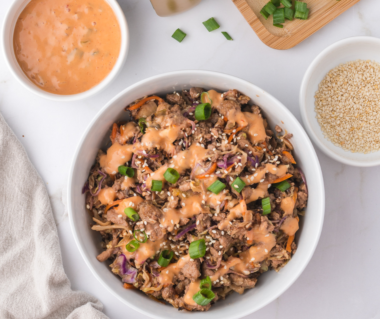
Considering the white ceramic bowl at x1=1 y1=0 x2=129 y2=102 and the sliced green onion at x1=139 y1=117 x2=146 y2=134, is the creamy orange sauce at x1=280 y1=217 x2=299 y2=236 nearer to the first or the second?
the sliced green onion at x1=139 y1=117 x2=146 y2=134

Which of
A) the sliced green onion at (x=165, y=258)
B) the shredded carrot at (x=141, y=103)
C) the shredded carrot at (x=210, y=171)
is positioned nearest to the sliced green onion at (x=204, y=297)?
the sliced green onion at (x=165, y=258)

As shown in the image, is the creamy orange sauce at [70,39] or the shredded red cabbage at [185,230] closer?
the shredded red cabbage at [185,230]

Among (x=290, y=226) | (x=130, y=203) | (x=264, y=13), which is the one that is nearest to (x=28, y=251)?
(x=130, y=203)

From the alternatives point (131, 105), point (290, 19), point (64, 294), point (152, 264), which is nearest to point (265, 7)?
point (290, 19)

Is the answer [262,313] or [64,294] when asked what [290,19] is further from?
[64,294]

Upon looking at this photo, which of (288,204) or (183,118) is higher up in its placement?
(183,118)

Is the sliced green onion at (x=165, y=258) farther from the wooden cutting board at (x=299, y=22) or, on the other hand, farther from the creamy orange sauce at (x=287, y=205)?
the wooden cutting board at (x=299, y=22)

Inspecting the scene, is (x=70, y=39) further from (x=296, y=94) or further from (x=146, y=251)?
(x=296, y=94)
